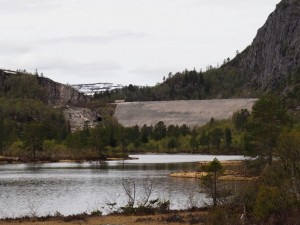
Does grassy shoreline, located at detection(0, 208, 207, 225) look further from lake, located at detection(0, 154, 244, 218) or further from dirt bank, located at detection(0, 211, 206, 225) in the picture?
lake, located at detection(0, 154, 244, 218)

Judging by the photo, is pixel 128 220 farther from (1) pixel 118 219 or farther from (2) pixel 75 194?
(2) pixel 75 194

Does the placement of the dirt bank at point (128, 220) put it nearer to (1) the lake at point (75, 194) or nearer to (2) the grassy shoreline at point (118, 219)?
(2) the grassy shoreline at point (118, 219)

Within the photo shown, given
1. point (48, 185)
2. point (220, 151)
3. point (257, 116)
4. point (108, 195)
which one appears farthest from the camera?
point (220, 151)

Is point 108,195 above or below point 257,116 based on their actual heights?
below

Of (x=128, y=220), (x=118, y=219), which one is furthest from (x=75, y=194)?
(x=128, y=220)

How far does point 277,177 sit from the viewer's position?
1480 inches

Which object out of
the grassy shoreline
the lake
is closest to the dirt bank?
the grassy shoreline

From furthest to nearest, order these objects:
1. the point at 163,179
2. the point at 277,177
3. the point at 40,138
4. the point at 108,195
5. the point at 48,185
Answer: the point at 40,138 → the point at 163,179 → the point at 48,185 → the point at 108,195 → the point at 277,177

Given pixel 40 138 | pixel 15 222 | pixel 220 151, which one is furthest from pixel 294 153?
pixel 220 151

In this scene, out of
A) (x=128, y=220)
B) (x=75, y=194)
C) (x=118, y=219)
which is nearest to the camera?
(x=128, y=220)

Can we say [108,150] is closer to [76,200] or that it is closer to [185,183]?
[185,183]

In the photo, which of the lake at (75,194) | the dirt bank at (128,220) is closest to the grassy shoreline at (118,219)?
the dirt bank at (128,220)

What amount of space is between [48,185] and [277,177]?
110 feet

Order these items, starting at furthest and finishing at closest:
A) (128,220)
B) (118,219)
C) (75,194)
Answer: (75,194), (118,219), (128,220)
